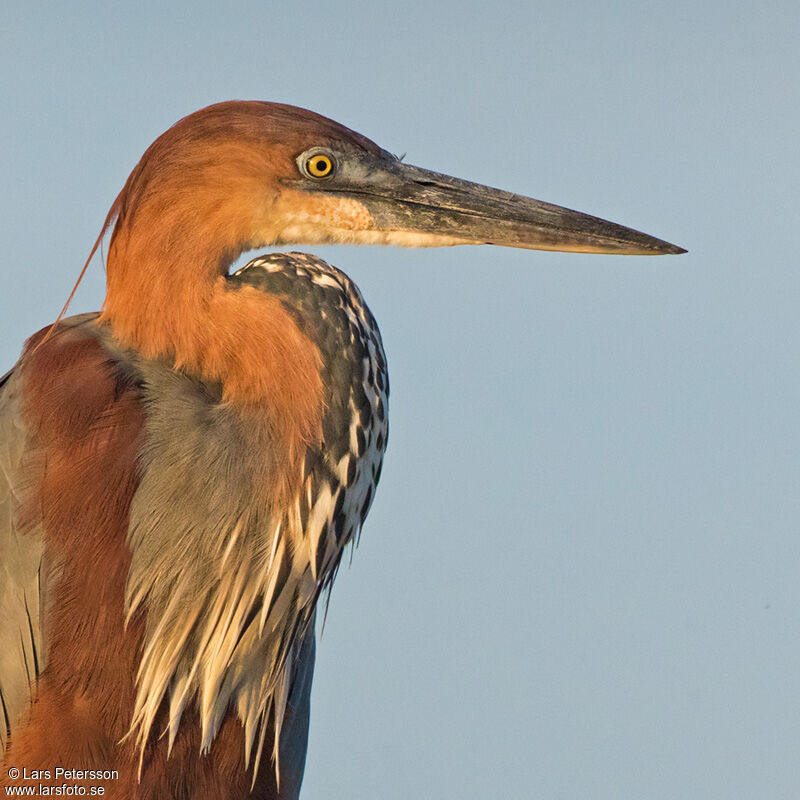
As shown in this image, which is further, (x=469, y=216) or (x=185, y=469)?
(x=469, y=216)

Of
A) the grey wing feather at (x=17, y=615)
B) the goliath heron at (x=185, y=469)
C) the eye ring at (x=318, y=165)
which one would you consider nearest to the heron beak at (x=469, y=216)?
the eye ring at (x=318, y=165)

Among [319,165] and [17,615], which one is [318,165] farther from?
[17,615]

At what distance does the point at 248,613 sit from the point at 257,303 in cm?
74

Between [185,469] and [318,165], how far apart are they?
85 centimetres

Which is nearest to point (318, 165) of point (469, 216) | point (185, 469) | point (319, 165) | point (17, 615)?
point (319, 165)

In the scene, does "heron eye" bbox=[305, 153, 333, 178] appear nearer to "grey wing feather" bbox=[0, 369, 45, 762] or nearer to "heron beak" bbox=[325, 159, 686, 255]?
"heron beak" bbox=[325, 159, 686, 255]

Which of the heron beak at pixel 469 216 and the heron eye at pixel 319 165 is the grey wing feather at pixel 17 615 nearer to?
the heron eye at pixel 319 165

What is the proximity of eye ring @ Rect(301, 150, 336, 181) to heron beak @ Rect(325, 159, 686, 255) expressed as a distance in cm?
4

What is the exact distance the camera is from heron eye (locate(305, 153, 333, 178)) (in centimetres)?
310

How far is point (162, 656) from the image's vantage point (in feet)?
9.50

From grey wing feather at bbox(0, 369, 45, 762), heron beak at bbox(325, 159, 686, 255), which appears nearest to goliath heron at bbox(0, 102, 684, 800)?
grey wing feather at bbox(0, 369, 45, 762)

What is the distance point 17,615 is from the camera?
9.42 feet

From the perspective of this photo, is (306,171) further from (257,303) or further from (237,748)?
(237,748)

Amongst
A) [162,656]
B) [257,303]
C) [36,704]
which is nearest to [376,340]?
[257,303]
